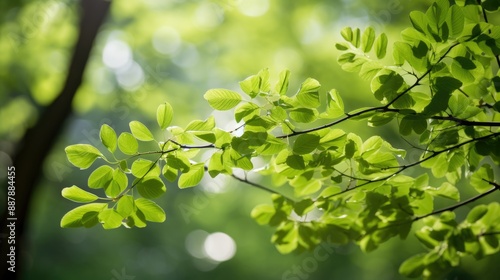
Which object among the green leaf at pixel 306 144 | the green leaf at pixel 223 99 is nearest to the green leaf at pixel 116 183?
the green leaf at pixel 223 99

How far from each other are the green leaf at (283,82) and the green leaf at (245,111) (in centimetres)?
7

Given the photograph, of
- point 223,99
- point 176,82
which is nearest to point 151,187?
point 223,99

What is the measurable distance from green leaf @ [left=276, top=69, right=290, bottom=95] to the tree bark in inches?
133

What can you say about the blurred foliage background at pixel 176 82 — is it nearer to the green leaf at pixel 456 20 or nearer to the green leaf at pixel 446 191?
the green leaf at pixel 446 191

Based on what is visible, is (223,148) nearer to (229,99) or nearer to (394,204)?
(229,99)

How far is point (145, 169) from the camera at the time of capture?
1187mm

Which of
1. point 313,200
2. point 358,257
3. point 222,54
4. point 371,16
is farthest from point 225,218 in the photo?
point 313,200

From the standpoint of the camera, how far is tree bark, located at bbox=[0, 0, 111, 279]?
4129 millimetres

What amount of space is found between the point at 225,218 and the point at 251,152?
30.4ft

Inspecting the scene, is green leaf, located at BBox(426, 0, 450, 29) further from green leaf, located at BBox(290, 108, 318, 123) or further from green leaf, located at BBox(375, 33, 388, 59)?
green leaf, located at BBox(290, 108, 318, 123)

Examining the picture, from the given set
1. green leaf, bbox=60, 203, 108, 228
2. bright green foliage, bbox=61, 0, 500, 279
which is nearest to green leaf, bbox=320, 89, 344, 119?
bright green foliage, bbox=61, 0, 500, 279

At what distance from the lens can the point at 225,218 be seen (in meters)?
10.3

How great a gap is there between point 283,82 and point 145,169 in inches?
15.3

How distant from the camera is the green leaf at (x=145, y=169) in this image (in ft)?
3.87
